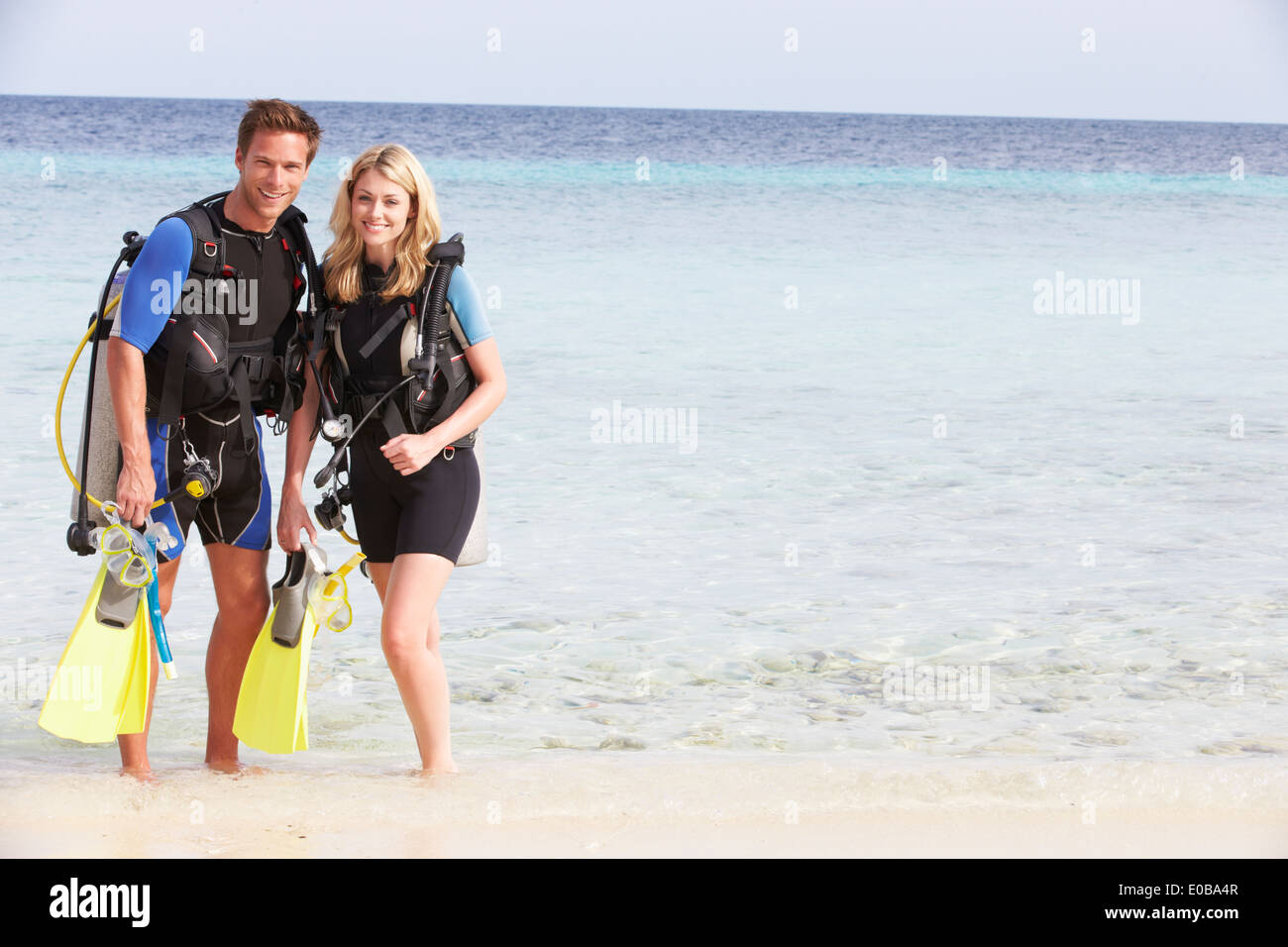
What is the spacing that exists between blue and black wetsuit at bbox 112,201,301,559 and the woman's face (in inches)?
10.6

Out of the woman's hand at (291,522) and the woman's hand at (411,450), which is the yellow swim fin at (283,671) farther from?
the woman's hand at (411,450)

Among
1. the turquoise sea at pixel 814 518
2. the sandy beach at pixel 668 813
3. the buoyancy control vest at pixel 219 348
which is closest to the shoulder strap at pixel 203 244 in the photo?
the buoyancy control vest at pixel 219 348

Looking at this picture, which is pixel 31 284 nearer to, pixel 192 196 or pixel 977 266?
pixel 192 196

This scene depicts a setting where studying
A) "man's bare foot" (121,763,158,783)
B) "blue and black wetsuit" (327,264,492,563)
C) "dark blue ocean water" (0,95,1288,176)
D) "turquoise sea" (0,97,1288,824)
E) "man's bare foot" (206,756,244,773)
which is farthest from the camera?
"dark blue ocean water" (0,95,1288,176)

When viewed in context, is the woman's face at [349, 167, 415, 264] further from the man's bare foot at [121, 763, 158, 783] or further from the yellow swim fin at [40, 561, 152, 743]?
the man's bare foot at [121, 763, 158, 783]

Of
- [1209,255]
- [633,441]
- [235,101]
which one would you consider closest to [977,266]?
Answer: [1209,255]

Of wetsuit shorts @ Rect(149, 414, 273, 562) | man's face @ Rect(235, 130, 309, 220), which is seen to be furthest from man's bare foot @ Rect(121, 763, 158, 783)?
man's face @ Rect(235, 130, 309, 220)

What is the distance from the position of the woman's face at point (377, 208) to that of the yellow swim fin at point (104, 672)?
1.10 meters

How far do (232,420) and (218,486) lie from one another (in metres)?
0.17

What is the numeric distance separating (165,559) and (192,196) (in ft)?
66.6

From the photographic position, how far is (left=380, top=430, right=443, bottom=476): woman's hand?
10.0ft

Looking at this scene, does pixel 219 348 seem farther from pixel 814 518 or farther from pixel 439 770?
pixel 814 518

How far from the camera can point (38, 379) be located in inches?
348

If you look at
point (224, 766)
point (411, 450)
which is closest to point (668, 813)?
A: point (411, 450)
